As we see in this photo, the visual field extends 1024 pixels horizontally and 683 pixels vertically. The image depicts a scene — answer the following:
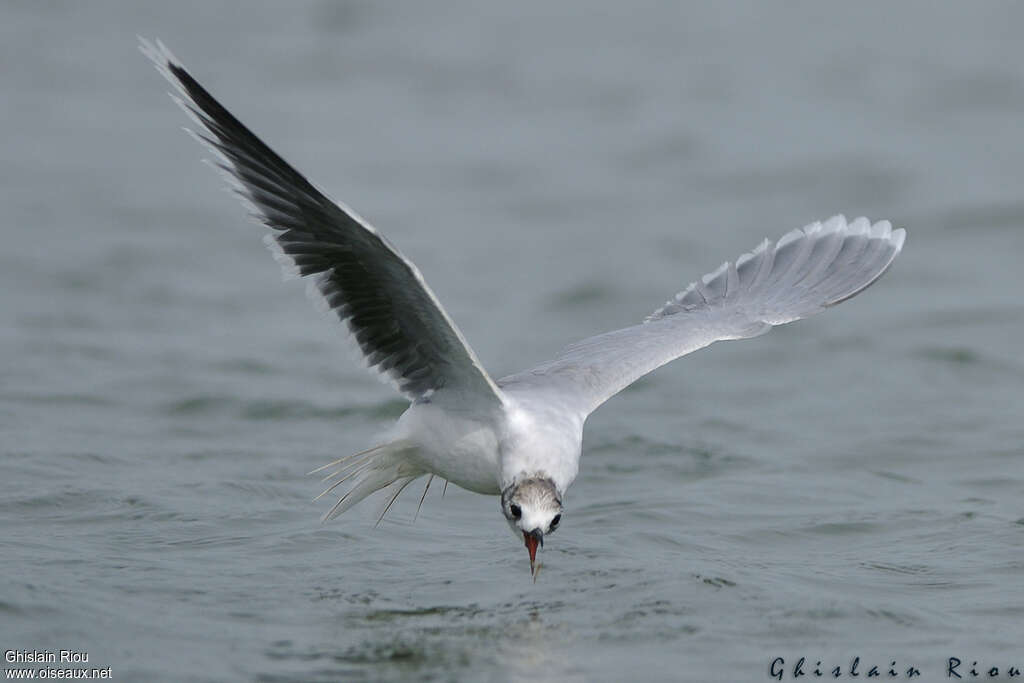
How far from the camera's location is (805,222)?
15266 millimetres

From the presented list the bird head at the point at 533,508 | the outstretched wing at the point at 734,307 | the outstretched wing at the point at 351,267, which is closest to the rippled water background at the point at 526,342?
the bird head at the point at 533,508

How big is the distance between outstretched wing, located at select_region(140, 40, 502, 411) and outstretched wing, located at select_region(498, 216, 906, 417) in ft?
1.66

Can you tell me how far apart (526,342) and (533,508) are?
5.79m

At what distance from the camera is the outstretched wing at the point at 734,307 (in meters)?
8.18

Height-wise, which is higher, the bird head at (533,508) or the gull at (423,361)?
the gull at (423,361)

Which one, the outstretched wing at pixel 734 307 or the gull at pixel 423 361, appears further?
the outstretched wing at pixel 734 307

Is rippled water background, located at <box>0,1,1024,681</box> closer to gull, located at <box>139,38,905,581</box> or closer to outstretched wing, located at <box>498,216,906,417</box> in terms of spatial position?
gull, located at <box>139,38,905,581</box>

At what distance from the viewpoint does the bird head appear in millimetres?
6941

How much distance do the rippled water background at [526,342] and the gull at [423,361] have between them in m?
0.56

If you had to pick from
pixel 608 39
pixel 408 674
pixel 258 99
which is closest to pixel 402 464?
pixel 408 674

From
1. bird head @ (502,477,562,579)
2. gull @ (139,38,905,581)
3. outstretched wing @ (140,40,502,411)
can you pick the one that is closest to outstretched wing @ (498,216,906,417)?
gull @ (139,38,905,581)

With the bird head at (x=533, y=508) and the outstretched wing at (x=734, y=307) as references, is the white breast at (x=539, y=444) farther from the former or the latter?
the outstretched wing at (x=734, y=307)

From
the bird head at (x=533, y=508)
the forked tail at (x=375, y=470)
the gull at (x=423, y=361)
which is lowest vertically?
the bird head at (x=533, y=508)

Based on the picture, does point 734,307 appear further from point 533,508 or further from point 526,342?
point 526,342
